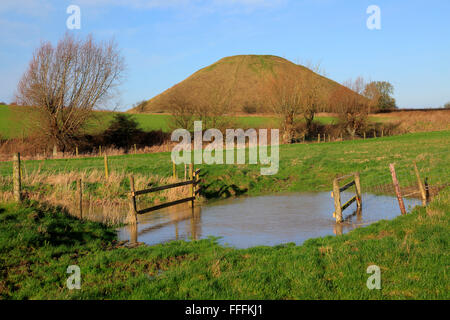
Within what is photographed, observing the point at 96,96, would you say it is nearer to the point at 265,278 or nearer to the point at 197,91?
the point at 265,278

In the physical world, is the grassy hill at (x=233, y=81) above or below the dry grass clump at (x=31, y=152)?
above

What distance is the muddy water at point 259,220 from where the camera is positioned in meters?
11.7

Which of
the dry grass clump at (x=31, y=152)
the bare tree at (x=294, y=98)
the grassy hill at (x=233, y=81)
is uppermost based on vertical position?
the grassy hill at (x=233, y=81)

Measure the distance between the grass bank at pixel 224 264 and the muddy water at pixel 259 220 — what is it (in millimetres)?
1361

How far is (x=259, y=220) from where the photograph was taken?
552 inches

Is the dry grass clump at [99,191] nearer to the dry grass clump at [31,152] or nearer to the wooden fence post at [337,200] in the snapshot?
the wooden fence post at [337,200]

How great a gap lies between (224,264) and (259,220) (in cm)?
628

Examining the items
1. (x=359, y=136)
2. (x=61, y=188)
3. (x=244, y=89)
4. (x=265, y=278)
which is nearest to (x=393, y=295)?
(x=265, y=278)

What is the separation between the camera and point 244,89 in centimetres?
11738

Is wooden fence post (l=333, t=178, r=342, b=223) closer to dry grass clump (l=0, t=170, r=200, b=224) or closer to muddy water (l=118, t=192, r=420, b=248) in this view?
muddy water (l=118, t=192, r=420, b=248)
